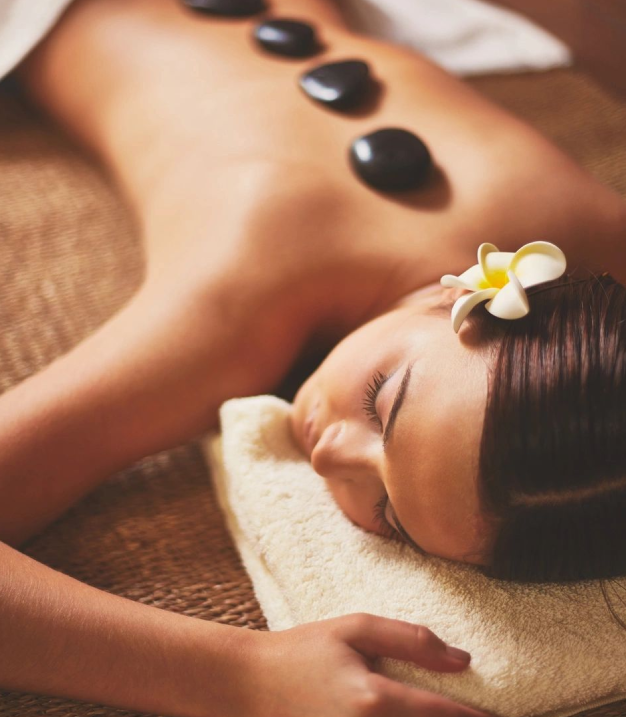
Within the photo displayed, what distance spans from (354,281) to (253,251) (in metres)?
0.13

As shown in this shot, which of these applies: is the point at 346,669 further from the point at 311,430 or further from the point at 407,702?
the point at 311,430

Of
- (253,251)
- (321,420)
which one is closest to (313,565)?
(321,420)

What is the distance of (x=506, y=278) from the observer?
2.56 feet

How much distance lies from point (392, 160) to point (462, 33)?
0.78 m

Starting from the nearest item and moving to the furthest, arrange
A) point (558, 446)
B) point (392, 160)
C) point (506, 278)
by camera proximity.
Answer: point (558, 446), point (506, 278), point (392, 160)

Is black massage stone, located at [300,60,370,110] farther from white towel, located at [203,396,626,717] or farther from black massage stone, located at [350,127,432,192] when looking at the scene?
white towel, located at [203,396,626,717]

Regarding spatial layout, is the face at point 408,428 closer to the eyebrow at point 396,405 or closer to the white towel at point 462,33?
the eyebrow at point 396,405

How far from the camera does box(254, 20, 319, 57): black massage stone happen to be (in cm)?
125

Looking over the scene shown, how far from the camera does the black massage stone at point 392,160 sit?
1.03 m

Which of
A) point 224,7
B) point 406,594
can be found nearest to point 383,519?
point 406,594

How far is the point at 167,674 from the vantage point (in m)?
0.70

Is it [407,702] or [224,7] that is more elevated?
[224,7]

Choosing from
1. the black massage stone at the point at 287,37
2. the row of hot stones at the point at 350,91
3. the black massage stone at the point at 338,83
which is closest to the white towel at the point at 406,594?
the row of hot stones at the point at 350,91

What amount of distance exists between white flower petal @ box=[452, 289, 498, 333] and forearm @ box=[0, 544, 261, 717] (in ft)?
1.17
